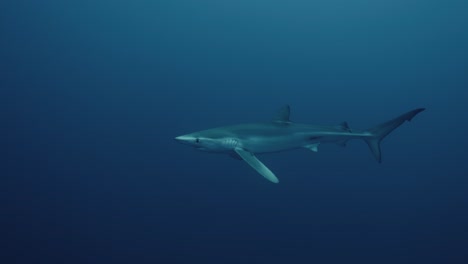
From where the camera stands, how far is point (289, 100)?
2422cm

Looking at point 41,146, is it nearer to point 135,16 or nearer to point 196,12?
point 135,16

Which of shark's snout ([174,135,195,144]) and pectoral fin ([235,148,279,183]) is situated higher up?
shark's snout ([174,135,195,144])

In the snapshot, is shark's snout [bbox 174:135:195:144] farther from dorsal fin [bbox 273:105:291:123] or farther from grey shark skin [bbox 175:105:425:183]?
dorsal fin [bbox 273:105:291:123]

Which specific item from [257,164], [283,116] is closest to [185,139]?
[257,164]

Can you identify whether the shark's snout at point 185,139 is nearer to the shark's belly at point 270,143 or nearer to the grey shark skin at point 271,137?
the grey shark skin at point 271,137

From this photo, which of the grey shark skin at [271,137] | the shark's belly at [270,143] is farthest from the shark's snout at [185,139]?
the shark's belly at [270,143]

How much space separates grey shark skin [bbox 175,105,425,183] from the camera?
17.7ft

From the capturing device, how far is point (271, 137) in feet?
19.5

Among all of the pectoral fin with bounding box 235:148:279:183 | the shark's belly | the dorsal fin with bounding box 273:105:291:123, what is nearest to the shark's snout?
the pectoral fin with bounding box 235:148:279:183

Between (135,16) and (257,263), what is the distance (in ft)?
67.1

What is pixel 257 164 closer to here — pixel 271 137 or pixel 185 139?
pixel 271 137

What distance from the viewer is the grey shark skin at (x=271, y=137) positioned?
17.7 feet

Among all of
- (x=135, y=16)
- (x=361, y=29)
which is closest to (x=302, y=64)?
(x=361, y=29)

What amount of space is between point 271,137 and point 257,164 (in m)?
0.92
